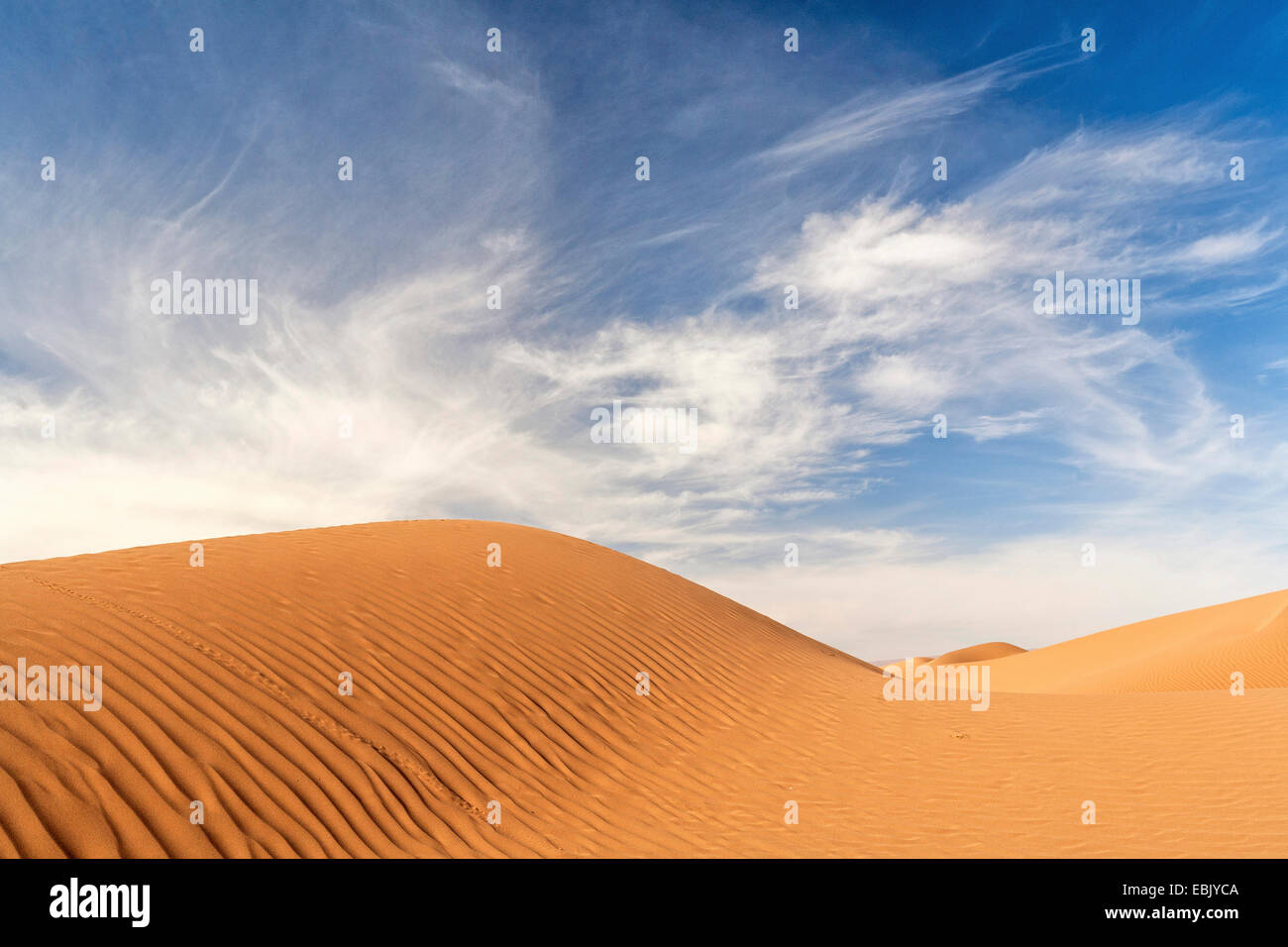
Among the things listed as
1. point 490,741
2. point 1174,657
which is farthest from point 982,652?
point 490,741

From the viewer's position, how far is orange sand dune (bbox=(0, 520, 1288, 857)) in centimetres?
448

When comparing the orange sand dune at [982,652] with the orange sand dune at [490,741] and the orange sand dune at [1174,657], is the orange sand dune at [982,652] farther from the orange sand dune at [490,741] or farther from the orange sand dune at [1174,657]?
the orange sand dune at [490,741]

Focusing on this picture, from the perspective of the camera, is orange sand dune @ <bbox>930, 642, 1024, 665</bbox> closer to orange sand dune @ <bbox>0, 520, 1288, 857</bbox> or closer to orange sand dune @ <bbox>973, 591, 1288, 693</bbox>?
orange sand dune @ <bbox>973, 591, 1288, 693</bbox>

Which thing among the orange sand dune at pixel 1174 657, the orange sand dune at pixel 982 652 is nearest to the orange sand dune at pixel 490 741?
the orange sand dune at pixel 1174 657

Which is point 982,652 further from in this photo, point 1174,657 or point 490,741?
point 490,741

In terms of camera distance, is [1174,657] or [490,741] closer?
[490,741]

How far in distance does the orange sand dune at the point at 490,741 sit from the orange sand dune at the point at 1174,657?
10791mm

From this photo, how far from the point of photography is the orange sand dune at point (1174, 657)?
20.4m

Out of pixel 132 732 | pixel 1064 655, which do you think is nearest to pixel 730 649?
pixel 132 732

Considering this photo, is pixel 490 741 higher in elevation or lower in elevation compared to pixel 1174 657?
higher

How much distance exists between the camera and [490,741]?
692cm

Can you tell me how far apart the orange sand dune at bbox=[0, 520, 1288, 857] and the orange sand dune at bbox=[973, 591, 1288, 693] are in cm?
1079

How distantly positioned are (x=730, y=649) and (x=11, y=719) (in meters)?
10.2

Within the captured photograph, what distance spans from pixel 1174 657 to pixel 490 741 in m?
24.3
